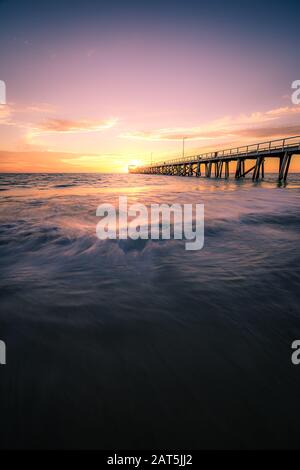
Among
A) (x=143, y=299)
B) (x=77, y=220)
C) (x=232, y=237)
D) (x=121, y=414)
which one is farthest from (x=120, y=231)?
(x=121, y=414)

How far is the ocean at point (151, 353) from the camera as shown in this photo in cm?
116

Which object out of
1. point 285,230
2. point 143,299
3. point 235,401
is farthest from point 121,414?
point 285,230

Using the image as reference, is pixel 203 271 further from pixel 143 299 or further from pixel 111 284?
pixel 111 284

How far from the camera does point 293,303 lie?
2.24 metres

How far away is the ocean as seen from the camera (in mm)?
1160

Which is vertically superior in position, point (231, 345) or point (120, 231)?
point (120, 231)

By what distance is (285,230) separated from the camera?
5.09 m

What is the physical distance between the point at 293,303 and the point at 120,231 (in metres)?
3.85

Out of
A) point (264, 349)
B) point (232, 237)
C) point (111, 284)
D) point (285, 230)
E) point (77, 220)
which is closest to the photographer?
point (264, 349)

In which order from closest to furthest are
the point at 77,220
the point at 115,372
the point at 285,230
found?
1. the point at 115,372
2. the point at 285,230
3. the point at 77,220

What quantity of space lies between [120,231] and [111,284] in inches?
104

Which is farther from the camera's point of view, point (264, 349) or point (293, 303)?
point (293, 303)

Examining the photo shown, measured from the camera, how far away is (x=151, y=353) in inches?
64.4
